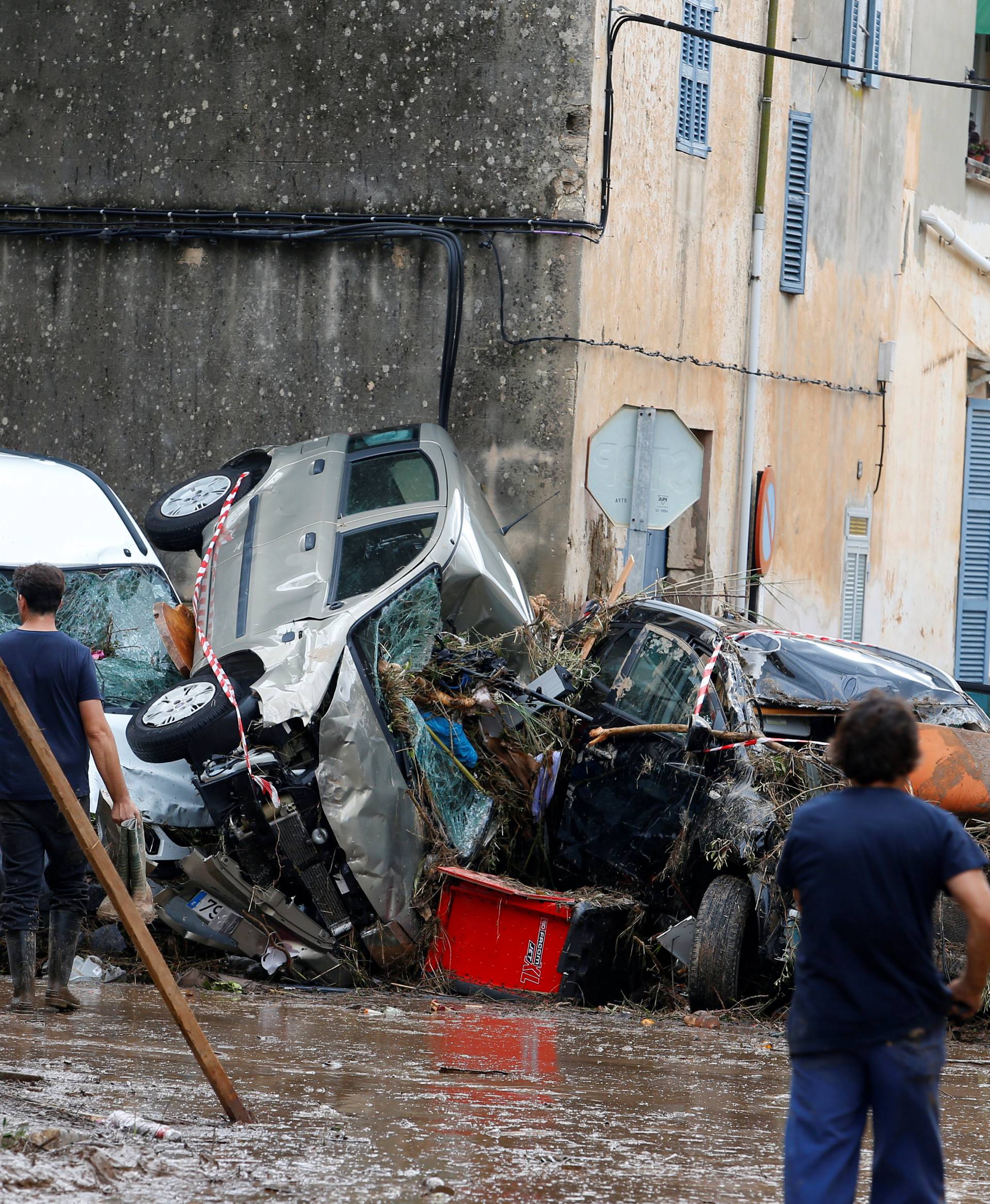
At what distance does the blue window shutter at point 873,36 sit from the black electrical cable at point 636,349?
126 inches

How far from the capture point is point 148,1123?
4887 mm

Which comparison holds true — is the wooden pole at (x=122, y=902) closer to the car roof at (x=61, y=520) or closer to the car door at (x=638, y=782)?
the car door at (x=638, y=782)

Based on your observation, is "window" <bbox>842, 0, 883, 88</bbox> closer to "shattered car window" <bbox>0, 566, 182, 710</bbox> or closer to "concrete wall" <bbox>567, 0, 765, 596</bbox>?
"concrete wall" <bbox>567, 0, 765, 596</bbox>

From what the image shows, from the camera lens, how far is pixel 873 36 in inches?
669

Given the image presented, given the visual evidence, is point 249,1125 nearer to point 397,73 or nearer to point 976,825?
point 976,825

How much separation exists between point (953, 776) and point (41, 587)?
13.5ft

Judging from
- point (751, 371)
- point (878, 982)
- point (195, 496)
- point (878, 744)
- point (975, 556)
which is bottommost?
point (878, 982)

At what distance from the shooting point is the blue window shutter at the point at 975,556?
19.3 m

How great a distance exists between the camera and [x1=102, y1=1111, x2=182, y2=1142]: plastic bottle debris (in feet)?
15.7

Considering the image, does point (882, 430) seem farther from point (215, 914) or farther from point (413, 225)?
point (215, 914)

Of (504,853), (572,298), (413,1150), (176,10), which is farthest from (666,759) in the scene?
(176,10)

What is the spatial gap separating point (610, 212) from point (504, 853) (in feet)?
19.4

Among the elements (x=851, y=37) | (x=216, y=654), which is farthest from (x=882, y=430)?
(x=216, y=654)

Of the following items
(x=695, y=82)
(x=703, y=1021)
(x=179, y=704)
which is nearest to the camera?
(x=703, y=1021)
